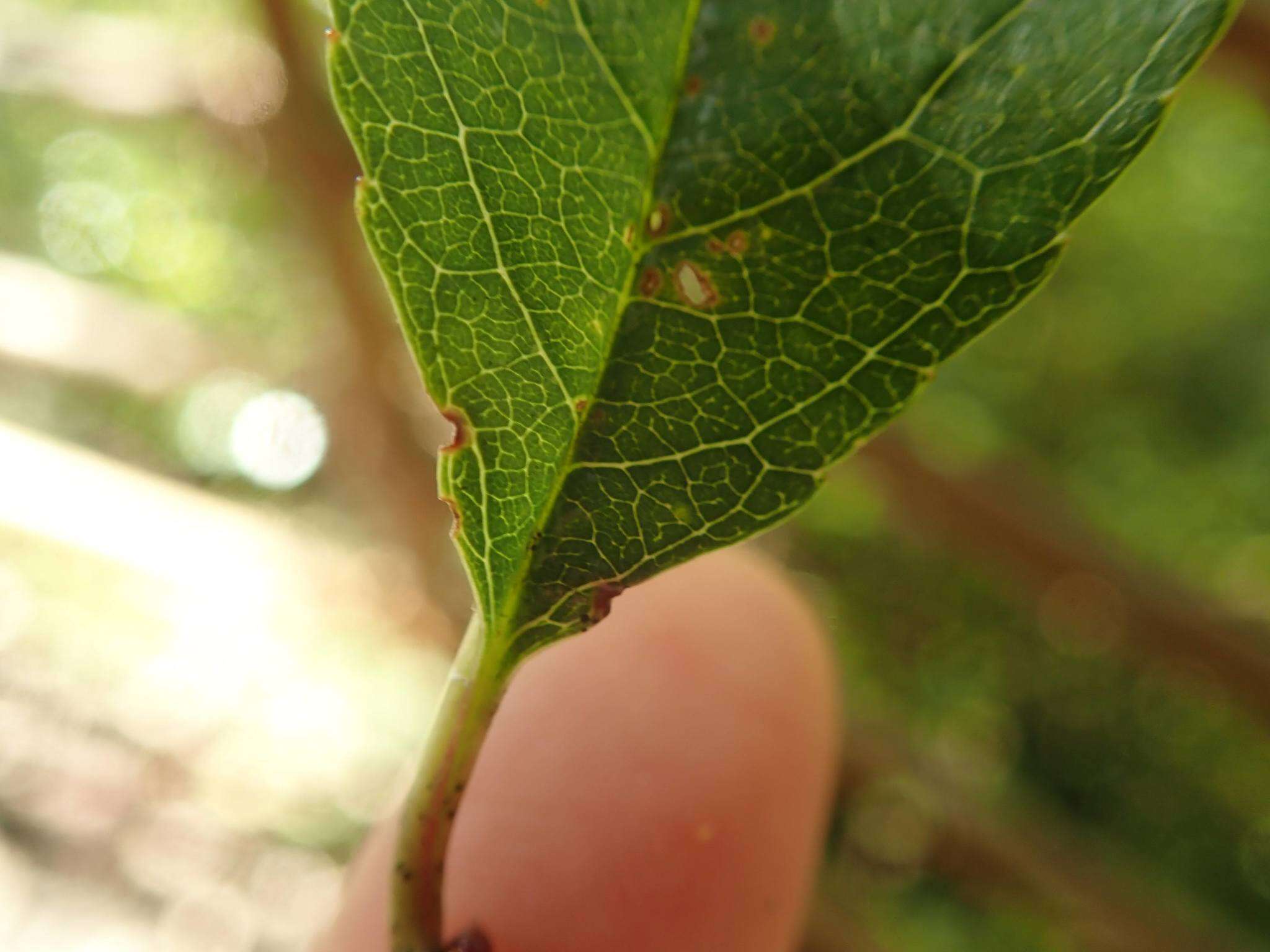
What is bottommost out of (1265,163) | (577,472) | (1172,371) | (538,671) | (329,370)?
(1172,371)

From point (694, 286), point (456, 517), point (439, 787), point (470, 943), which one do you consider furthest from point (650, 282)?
point (470, 943)

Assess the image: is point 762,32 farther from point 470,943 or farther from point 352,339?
point 352,339

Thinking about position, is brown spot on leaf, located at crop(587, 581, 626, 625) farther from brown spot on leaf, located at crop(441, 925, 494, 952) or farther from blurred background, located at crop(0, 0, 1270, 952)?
blurred background, located at crop(0, 0, 1270, 952)

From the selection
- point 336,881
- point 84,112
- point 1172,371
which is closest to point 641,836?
point 336,881

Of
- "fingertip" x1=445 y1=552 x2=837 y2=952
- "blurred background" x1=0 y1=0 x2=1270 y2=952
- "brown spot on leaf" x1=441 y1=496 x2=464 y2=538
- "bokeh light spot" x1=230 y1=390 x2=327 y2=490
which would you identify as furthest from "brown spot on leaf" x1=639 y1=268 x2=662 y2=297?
"bokeh light spot" x1=230 y1=390 x2=327 y2=490

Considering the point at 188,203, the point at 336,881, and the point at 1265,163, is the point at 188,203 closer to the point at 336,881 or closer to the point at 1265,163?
the point at 336,881
